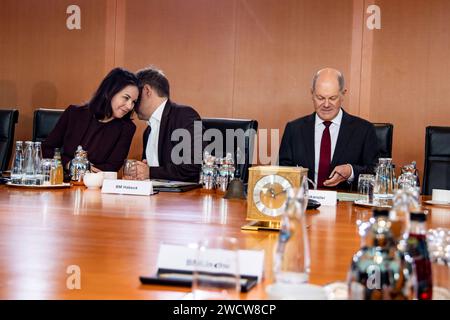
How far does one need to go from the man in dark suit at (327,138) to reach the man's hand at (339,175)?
33 centimetres

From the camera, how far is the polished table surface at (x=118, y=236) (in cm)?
141

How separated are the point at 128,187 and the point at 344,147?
157 cm

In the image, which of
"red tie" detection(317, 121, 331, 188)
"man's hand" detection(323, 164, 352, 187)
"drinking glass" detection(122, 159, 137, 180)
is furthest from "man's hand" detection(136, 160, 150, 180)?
"red tie" detection(317, 121, 331, 188)

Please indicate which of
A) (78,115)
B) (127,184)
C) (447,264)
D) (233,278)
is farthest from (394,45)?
(233,278)

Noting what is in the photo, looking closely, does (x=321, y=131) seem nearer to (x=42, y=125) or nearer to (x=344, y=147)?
(x=344, y=147)

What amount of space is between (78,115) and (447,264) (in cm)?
316

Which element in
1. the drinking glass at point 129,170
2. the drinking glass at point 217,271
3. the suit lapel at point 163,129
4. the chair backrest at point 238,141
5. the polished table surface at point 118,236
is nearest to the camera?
the drinking glass at point 217,271

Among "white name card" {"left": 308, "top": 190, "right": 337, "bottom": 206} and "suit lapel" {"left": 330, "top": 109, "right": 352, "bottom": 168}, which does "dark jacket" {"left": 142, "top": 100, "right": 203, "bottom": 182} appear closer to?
"suit lapel" {"left": 330, "top": 109, "right": 352, "bottom": 168}

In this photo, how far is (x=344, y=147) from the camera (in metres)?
4.29

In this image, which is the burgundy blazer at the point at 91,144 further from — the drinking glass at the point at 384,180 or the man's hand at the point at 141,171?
the drinking glass at the point at 384,180

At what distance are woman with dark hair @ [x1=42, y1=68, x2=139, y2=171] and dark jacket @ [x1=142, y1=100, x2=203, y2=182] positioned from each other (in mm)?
183

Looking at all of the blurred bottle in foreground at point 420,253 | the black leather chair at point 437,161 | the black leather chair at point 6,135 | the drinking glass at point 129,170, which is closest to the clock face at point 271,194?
the blurred bottle in foreground at point 420,253

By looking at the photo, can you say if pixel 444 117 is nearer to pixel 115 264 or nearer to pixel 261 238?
pixel 261 238

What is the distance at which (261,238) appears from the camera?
207cm
